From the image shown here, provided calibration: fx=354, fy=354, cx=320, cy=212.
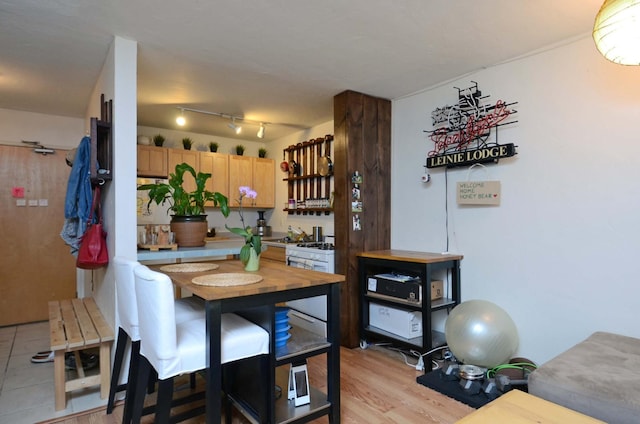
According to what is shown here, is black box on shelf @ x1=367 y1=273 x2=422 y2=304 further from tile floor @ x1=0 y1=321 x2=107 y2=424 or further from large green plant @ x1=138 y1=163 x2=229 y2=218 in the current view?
tile floor @ x1=0 y1=321 x2=107 y2=424

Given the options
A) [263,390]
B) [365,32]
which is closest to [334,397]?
[263,390]

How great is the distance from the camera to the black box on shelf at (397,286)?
2.93 metres

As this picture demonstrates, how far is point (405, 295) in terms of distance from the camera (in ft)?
9.78

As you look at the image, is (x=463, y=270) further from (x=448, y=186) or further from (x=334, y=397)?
(x=334, y=397)

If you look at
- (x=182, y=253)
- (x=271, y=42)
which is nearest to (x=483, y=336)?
(x=182, y=253)

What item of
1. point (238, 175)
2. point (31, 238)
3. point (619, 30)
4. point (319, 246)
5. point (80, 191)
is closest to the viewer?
point (619, 30)

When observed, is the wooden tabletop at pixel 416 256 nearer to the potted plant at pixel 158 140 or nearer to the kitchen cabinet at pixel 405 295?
the kitchen cabinet at pixel 405 295

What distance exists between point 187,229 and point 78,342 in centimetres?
96

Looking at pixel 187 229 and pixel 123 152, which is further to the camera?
pixel 187 229

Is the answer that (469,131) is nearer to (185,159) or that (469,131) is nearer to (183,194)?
(183,194)

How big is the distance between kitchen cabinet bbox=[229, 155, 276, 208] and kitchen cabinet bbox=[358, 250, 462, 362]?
2.52 meters

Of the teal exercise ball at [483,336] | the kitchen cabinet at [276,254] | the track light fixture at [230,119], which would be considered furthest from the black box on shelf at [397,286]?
the track light fixture at [230,119]

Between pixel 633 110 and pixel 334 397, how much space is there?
8.13 ft

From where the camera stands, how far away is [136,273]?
5.07 ft
